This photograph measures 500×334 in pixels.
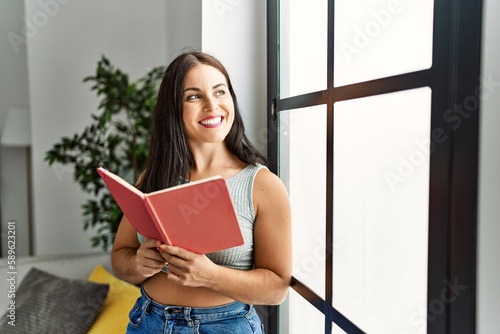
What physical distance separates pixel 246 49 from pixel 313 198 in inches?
22.6

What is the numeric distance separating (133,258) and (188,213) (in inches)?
13.1

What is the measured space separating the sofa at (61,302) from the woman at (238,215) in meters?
0.65

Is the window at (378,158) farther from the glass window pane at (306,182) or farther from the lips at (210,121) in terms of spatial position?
the lips at (210,121)

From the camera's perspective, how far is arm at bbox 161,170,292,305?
3.07 feet

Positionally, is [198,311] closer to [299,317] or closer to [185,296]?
[185,296]

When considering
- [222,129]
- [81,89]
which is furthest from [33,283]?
[81,89]

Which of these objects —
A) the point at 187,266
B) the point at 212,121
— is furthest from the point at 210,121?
the point at 187,266

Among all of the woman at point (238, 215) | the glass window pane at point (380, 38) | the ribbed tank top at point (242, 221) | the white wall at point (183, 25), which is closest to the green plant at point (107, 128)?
the white wall at point (183, 25)

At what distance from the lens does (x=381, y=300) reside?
0.79 metres

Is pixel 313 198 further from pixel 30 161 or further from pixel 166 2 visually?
pixel 30 161

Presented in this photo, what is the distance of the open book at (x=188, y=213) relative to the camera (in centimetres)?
76

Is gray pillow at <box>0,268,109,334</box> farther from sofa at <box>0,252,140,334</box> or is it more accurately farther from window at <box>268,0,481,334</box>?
window at <box>268,0,481,334</box>

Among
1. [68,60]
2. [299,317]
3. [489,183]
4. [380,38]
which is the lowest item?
[299,317]

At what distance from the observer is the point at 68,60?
2.68m
